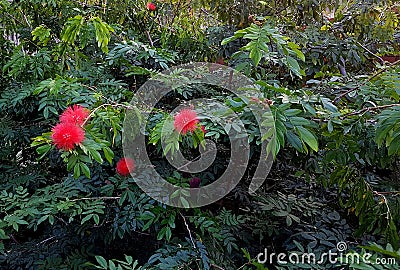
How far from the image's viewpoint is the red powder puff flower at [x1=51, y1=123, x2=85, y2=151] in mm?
950

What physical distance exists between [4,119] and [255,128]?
1291 millimetres

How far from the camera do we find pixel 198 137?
3.61 ft

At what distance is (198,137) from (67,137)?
1.16ft

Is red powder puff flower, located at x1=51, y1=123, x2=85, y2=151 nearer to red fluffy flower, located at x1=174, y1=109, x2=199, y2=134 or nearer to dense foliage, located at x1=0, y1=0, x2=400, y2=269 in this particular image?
dense foliage, located at x1=0, y1=0, x2=400, y2=269

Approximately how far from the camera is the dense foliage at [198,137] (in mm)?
1112

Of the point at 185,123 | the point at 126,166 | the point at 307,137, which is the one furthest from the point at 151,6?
the point at 307,137

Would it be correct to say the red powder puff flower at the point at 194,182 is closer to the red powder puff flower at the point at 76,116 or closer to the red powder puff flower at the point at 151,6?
the red powder puff flower at the point at 76,116

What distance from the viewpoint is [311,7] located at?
65.7 inches

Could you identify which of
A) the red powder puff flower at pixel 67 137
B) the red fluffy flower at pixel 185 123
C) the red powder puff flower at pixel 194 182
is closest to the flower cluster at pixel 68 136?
the red powder puff flower at pixel 67 137

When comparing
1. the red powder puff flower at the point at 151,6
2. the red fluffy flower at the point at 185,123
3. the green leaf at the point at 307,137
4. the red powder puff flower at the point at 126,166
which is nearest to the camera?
the green leaf at the point at 307,137

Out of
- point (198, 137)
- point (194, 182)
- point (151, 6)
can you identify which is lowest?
point (194, 182)

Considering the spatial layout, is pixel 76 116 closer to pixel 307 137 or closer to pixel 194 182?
pixel 194 182

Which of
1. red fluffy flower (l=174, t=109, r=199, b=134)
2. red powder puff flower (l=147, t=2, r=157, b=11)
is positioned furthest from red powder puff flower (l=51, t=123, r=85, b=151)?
red powder puff flower (l=147, t=2, r=157, b=11)

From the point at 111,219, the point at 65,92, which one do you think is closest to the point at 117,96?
the point at 65,92
